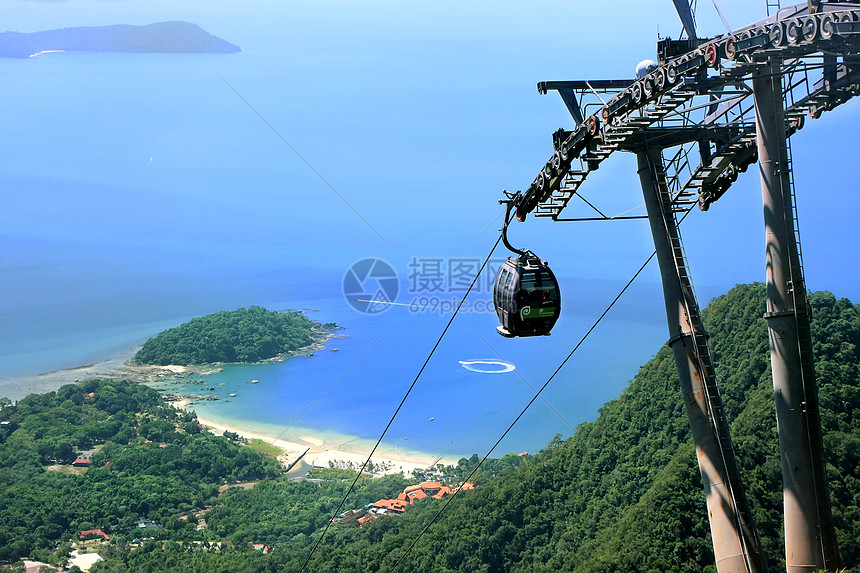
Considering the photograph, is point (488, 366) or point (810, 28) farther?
point (488, 366)

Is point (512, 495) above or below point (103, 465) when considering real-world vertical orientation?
above

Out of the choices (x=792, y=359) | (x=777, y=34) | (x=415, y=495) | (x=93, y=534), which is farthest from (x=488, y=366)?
(x=777, y=34)

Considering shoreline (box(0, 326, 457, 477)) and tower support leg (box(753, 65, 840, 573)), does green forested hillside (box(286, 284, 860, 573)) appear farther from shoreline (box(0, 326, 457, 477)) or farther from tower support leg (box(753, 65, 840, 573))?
shoreline (box(0, 326, 457, 477))

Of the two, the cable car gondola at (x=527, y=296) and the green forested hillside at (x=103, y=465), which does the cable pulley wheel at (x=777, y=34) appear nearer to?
the cable car gondola at (x=527, y=296)

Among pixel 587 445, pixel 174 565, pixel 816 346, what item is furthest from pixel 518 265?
pixel 174 565

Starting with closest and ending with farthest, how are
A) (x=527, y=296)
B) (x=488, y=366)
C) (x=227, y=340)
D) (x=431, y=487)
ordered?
(x=527, y=296)
(x=431, y=487)
(x=488, y=366)
(x=227, y=340)

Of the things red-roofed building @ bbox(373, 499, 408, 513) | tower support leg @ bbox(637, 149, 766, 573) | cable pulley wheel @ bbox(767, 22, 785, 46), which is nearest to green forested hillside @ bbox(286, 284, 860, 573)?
red-roofed building @ bbox(373, 499, 408, 513)

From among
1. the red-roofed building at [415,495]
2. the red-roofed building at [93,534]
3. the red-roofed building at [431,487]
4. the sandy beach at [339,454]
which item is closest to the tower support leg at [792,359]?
the red-roofed building at [415,495]

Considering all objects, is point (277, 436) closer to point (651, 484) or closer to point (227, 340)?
point (227, 340)
